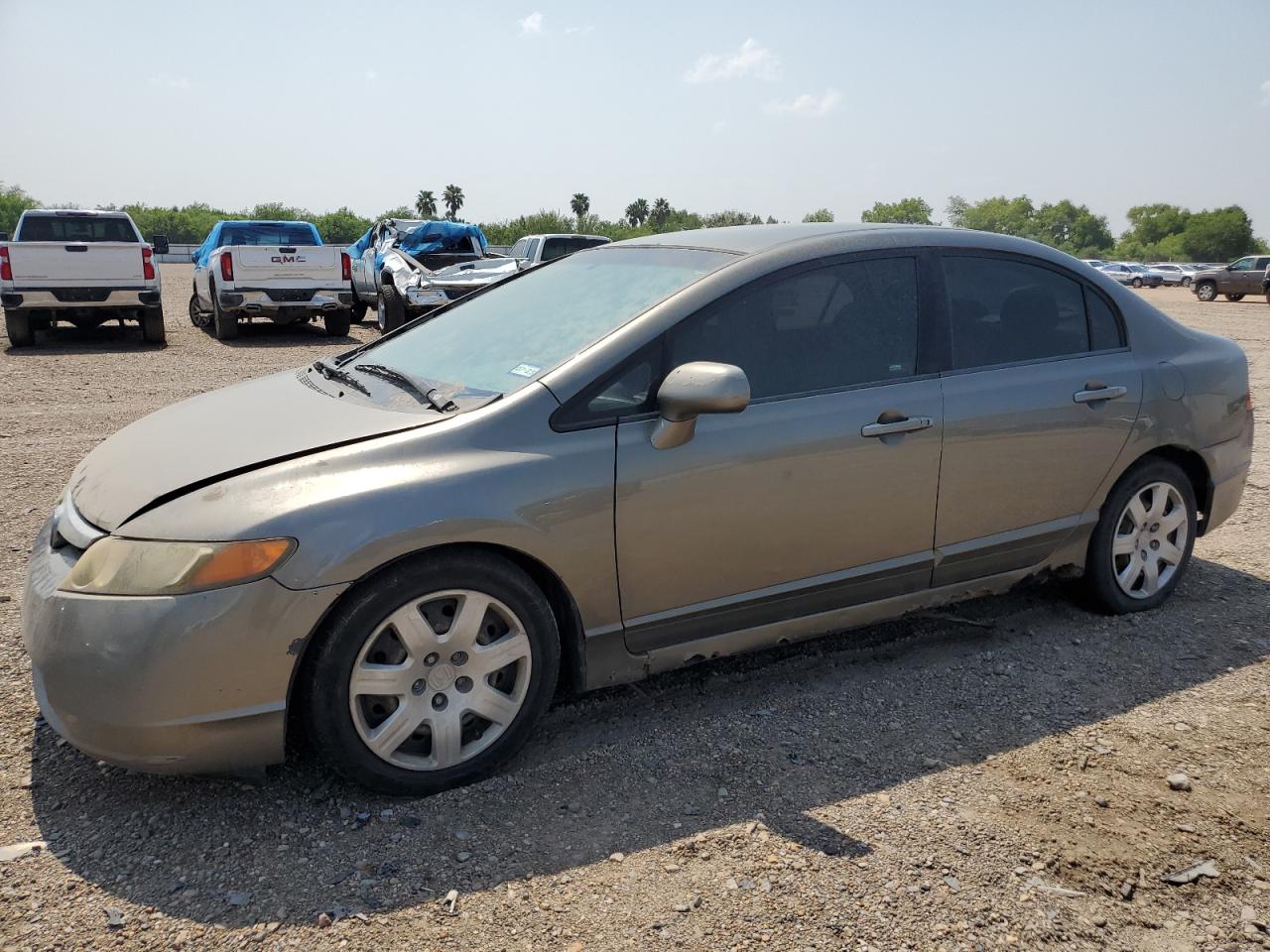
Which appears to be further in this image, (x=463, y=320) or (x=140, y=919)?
(x=463, y=320)

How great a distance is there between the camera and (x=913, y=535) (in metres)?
3.65

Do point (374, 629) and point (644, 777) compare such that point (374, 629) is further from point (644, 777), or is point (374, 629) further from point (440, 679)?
point (644, 777)

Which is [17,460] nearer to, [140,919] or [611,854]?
[140,919]

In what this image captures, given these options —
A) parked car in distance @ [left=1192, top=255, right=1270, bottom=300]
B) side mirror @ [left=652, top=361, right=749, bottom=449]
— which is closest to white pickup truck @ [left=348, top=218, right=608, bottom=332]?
side mirror @ [left=652, top=361, right=749, bottom=449]

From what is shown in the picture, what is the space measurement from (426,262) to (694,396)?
15.8 m

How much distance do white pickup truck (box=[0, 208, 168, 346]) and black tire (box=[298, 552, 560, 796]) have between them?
13.0 metres

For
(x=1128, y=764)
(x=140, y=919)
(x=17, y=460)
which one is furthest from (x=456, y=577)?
(x=17, y=460)

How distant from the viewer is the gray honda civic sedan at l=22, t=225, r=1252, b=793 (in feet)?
8.72

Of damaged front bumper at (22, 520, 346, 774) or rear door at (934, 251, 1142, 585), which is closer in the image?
damaged front bumper at (22, 520, 346, 774)

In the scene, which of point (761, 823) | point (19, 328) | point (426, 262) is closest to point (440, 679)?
point (761, 823)

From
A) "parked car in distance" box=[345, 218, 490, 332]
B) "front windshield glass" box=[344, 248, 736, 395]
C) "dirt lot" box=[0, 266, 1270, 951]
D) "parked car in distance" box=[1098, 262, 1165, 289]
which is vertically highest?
"parked car in distance" box=[1098, 262, 1165, 289]

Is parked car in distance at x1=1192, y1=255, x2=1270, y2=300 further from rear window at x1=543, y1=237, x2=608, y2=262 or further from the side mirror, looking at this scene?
the side mirror

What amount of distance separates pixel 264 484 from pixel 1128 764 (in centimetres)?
275

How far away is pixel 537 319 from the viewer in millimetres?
→ 3633
